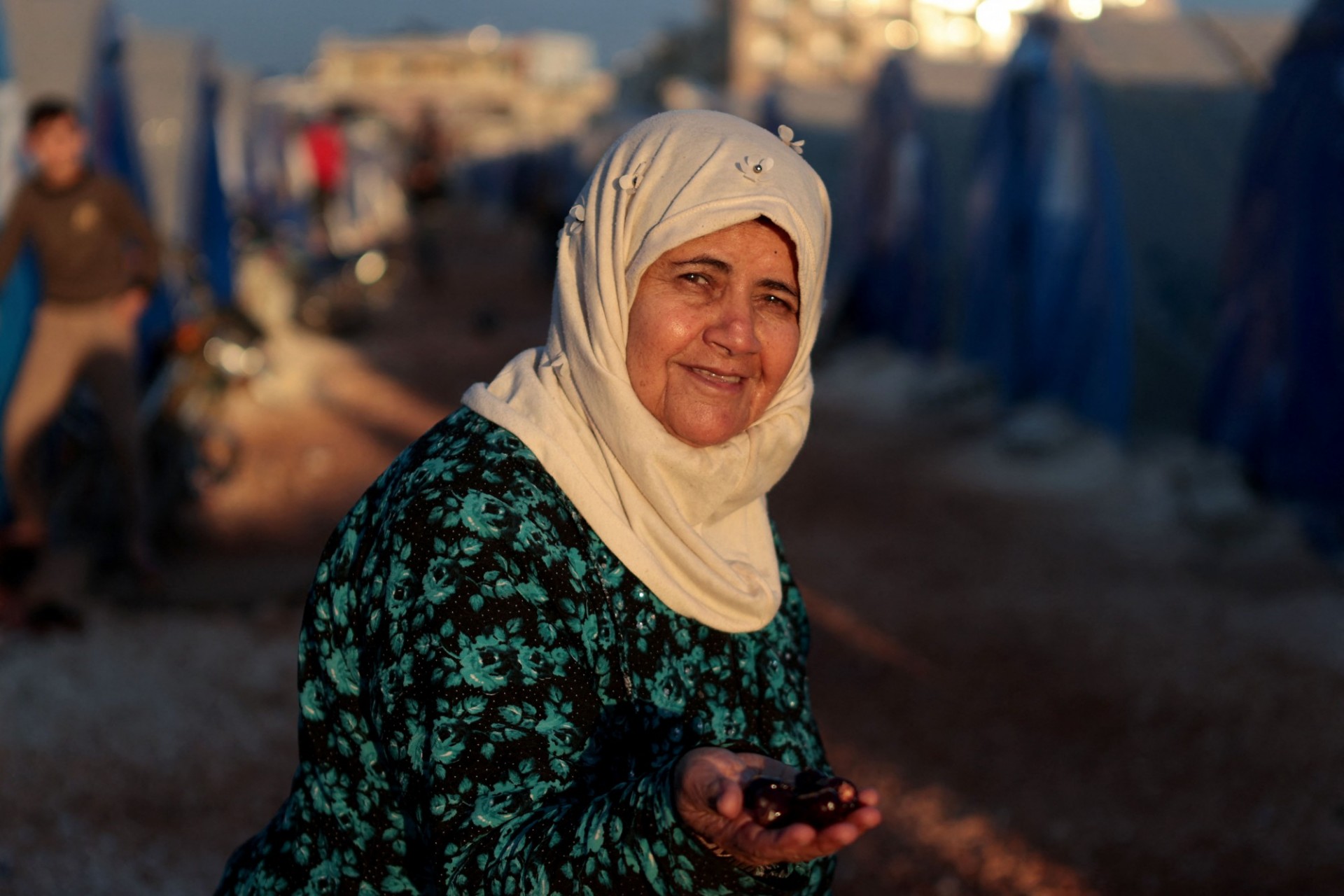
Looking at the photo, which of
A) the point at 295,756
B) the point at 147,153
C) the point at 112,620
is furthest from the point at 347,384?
the point at 295,756

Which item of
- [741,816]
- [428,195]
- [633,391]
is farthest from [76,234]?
[428,195]

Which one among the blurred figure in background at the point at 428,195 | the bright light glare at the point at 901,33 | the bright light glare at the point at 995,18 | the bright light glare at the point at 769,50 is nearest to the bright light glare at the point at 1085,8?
the blurred figure in background at the point at 428,195

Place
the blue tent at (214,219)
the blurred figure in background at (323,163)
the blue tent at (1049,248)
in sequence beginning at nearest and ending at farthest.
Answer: the blue tent at (1049,248) → the blue tent at (214,219) → the blurred figure in background at (323,163)

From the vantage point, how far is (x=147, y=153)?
9.51 m

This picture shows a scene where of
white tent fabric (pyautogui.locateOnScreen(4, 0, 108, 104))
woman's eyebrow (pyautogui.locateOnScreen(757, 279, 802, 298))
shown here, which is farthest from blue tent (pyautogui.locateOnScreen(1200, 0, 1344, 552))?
white tent fabric (pyautogui.locateOnScreen(4, 0, 108, 104))

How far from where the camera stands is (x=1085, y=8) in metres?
11.1

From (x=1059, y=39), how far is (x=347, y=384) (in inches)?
263

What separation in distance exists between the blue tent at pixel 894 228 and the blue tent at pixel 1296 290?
4762mm

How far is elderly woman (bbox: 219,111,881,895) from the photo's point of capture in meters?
1.25

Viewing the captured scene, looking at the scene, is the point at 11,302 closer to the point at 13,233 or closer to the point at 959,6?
the point at 13,233

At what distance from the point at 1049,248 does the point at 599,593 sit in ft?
28.3

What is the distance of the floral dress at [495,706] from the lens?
48.3 inches

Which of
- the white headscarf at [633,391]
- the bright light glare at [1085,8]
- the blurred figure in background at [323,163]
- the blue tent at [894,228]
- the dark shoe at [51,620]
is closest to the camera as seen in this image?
the white headscarf at [633,391]

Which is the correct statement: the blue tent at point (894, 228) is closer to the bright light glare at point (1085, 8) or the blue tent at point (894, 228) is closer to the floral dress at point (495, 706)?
the bright light glare at point (1085, 8)
